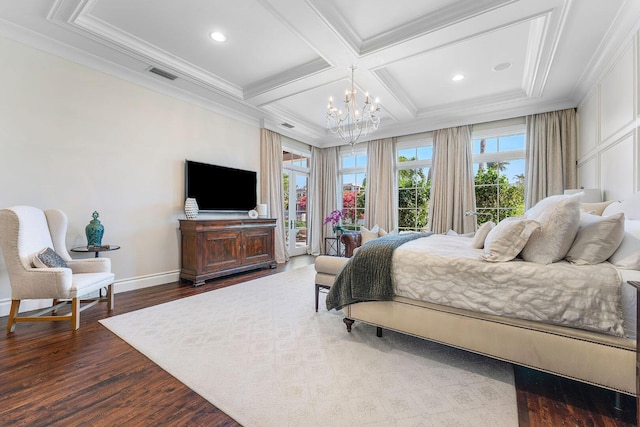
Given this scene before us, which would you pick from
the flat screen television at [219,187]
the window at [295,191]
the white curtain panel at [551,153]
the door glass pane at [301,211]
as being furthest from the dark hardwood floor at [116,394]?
the door glass pane at [301,211]

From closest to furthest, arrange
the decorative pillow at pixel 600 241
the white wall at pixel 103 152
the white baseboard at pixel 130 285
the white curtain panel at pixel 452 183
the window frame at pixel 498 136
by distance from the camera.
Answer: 1. the decorative pillow at pixel 600 241
2. the white baseboard at pixel 130 285
3. the white wall at pixel 103 152
4. the window frame at pixel 498 136
5. the white curtain panel at pixel 452 183

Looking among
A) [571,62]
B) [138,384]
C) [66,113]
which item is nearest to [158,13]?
[66,113]

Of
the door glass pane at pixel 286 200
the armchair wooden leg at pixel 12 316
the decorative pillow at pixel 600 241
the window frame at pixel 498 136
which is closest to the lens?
the decorative pillow at pixel 600 241

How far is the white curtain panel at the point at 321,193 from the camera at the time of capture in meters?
6.97

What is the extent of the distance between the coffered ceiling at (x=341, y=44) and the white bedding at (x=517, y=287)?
7.72ft

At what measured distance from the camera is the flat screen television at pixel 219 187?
4.36 meters

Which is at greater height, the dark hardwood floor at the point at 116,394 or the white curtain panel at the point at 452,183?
the white curtain panel at the point at 452,183

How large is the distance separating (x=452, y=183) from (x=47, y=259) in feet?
19.2

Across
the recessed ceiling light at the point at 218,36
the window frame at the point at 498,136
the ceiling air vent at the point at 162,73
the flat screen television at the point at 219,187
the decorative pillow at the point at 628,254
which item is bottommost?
the decorative pillow at the point at 628,254

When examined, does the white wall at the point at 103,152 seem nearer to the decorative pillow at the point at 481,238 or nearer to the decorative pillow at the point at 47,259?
the decorative pillow at the point at 47,259

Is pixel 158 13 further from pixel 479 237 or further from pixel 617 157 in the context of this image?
pixel 617 157

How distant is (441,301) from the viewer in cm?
191

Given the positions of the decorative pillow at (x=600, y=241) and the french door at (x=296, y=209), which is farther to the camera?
the french door at (x=296, y=209)

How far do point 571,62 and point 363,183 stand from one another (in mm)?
4089
